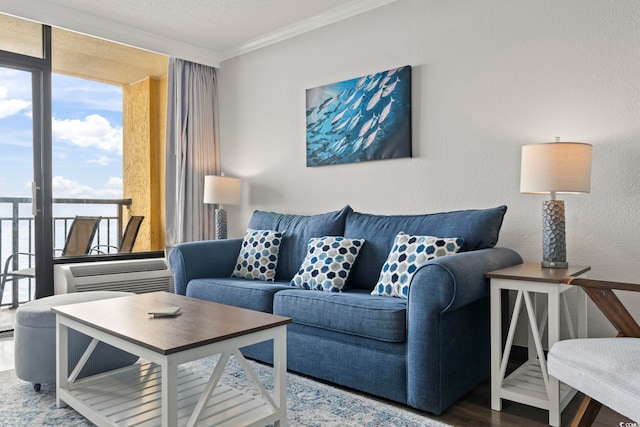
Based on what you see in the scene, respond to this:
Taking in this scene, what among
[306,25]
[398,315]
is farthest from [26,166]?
[398,315]

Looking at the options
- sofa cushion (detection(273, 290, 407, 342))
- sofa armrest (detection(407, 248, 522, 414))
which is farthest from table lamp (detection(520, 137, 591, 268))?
sofa cushion (detection(273, 290, 407, 342))

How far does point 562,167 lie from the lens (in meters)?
2.23

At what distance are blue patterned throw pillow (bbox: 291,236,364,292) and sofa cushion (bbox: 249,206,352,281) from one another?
21 cm

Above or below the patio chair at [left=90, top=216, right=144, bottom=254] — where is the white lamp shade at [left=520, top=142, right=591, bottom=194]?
above

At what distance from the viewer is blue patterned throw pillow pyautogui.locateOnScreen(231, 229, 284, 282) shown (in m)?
3.30

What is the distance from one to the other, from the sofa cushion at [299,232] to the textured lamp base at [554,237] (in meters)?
1.30

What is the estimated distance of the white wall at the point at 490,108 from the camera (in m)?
2.44

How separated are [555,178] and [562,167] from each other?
6cm

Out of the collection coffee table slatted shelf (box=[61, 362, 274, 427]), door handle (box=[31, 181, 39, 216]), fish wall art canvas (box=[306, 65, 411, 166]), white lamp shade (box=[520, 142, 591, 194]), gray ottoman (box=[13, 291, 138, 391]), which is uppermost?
fish wall art canvas (box=[306, 65, 411, 166])

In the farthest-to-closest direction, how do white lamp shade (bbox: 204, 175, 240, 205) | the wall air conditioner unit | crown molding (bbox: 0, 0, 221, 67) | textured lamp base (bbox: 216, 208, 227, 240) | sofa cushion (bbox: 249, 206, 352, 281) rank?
textured lamp base (bbox: 216, 208, 227, 240) < white lamp shade (bbox: 204, 175, 240, 205) < the wall air conditioner unit < crown molding (bbox: 0, 0, 221, 67) < sofa cushion (bbox: 249, 206, 352, 281)

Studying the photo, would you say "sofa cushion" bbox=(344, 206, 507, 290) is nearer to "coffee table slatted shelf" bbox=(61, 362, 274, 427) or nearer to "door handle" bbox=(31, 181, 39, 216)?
"coffee table slatted shelf" bbox=(61, 362, 274, 427)

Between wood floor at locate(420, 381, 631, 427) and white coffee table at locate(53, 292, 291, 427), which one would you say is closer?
white coffee table at locate(53, 292, 291, 427)

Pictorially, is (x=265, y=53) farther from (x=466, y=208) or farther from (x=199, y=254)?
(x=466, y=208)

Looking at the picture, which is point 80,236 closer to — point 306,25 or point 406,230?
point 306,25
